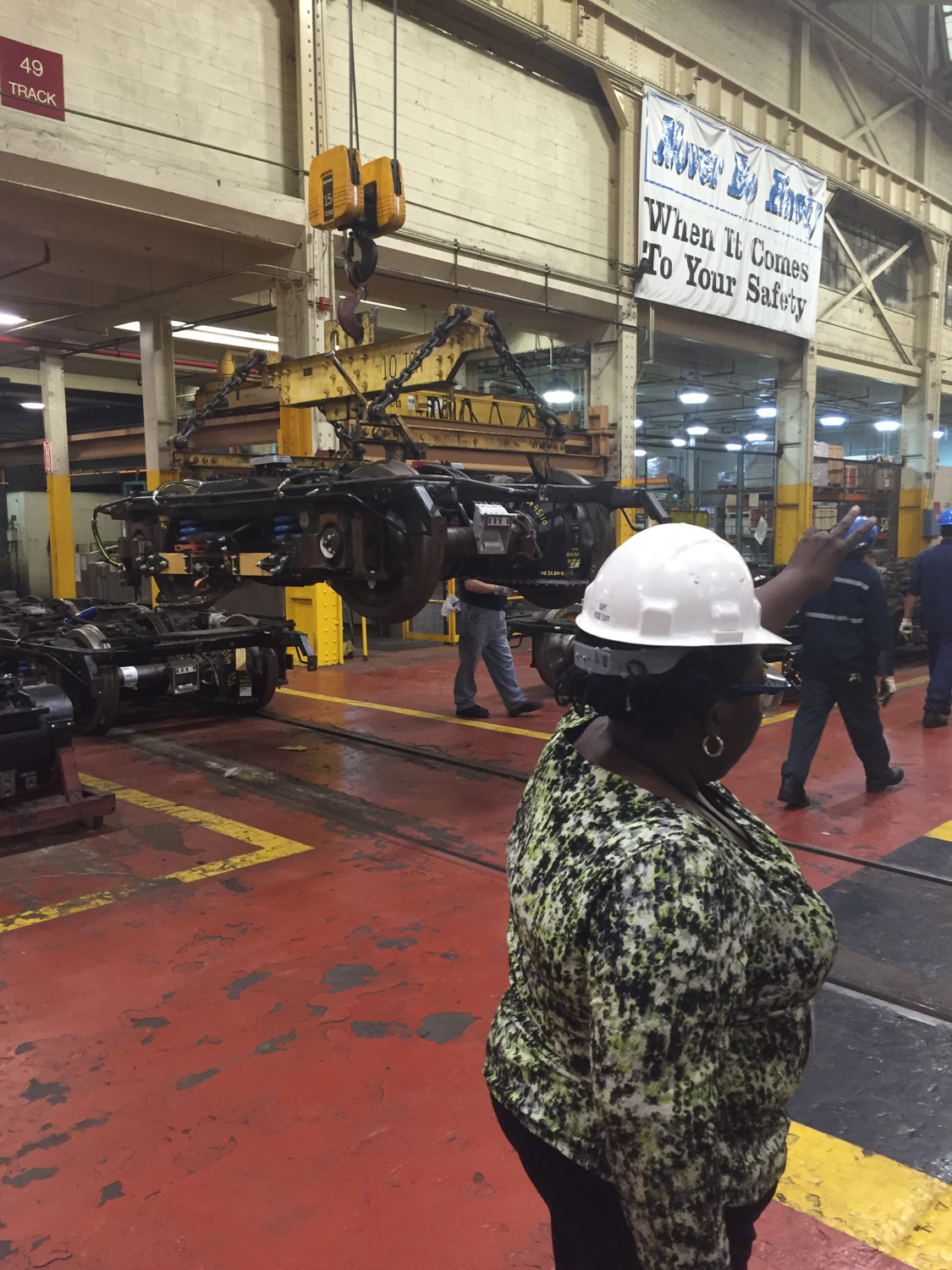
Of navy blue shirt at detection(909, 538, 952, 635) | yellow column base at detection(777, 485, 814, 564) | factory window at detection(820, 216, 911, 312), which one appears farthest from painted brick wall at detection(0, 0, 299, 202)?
factory window at detection(820, 216, 911, 312)

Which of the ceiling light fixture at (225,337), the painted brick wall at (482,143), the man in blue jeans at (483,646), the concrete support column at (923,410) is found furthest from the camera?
the concrete support column at (923,410)

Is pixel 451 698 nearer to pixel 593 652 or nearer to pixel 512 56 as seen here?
pixel 593 652

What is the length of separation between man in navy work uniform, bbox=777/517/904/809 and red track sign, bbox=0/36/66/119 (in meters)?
7.82

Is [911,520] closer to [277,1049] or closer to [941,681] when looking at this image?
[941,681]

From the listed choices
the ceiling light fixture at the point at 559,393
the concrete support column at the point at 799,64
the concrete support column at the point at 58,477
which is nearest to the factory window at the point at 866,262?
the concrete support column at the point at 799,64

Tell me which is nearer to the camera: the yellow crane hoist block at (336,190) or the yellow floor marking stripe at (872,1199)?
the yellow floor marking stripe at (872,1199)

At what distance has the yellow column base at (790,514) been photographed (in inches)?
673

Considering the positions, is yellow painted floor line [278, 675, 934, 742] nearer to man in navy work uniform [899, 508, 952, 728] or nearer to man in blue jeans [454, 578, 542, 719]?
man in blue jeans [454, 578, 542, 719]

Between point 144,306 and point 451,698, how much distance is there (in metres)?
7.41

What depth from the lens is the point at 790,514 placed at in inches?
684

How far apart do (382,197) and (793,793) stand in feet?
17.0

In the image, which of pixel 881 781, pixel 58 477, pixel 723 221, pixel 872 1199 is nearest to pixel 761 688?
pixel 872 1199

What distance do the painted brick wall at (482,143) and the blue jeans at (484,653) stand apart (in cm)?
586

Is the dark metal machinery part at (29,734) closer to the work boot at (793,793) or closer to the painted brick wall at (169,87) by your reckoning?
the work boot at (793,793)
